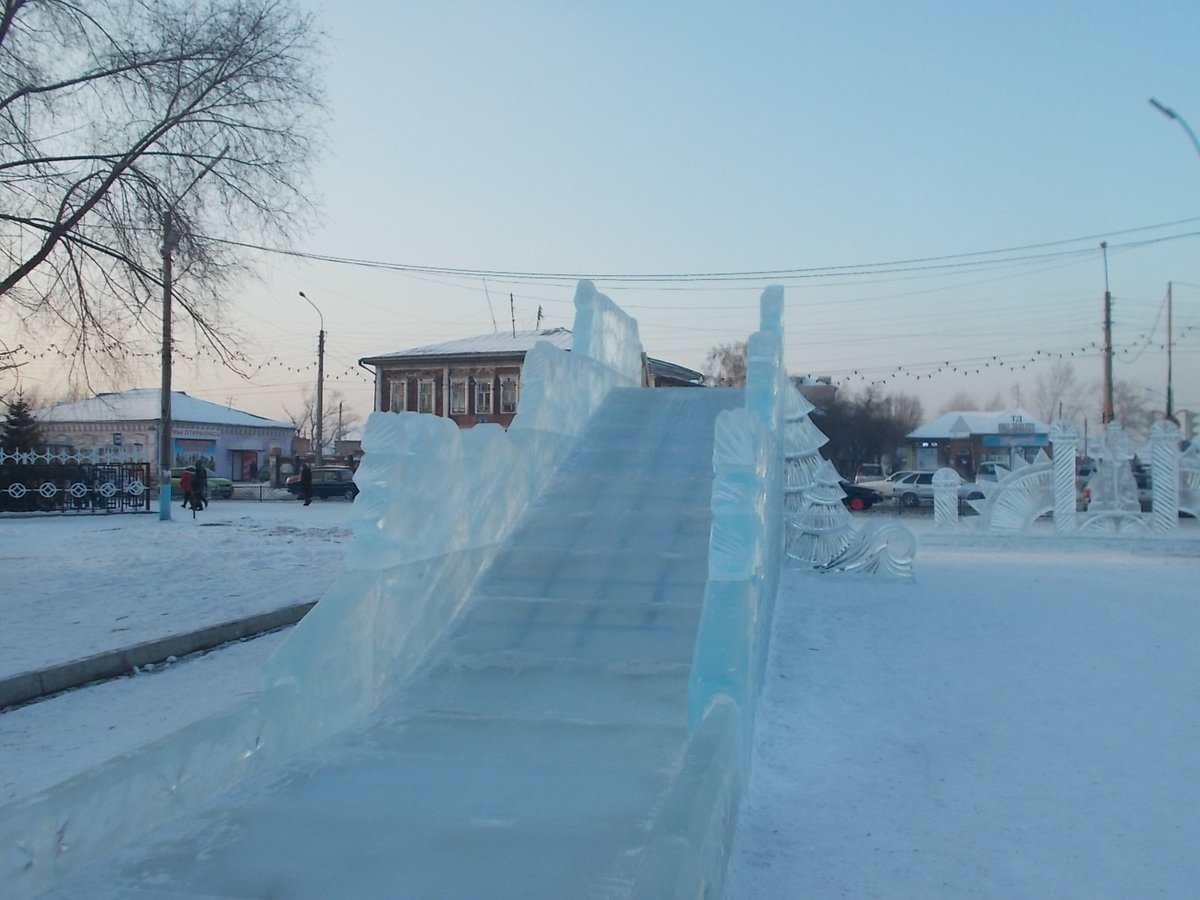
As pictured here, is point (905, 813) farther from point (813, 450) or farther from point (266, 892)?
point (813, 450)

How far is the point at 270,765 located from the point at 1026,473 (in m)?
15.7

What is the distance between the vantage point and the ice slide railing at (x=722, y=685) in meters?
3.38

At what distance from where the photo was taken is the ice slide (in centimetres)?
385

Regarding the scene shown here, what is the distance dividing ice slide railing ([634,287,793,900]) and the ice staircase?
0.36 metres

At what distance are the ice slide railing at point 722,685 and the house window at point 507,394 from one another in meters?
36.6

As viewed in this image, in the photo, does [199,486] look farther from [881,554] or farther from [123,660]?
[881,554]

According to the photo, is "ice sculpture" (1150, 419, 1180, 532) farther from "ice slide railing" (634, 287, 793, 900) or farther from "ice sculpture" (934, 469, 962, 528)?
"ice slide railing" (634, 287, 793, 900)

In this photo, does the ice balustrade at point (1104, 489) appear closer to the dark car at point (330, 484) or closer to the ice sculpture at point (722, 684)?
the ice sculpture at point (722, 684)

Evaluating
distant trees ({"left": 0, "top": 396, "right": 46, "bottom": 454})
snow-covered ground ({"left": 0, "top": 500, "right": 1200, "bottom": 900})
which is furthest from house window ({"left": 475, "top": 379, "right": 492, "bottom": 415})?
snow-covered ground ({"left": 0, "top": 500, "right": 1200, "bottom": 900})

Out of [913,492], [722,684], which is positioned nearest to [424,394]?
[913,492]

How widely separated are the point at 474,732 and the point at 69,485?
1088 inches

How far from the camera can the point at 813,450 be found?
11797mm

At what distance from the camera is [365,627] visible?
594 cm

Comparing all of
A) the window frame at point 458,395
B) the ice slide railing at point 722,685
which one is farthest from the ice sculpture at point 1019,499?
the window frame at point 458,395
